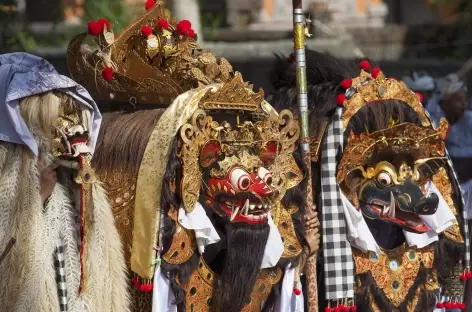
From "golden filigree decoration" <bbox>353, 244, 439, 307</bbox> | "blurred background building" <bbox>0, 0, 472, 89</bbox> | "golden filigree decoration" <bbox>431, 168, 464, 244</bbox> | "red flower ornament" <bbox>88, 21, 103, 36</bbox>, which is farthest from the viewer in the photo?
"blurred background building" <bbox>0, 0, 472, 89</bbox>

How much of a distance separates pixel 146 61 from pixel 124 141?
36 cm

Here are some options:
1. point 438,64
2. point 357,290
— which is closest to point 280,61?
point 357,290

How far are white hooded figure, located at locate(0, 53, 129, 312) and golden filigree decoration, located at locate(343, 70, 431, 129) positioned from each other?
144 cm

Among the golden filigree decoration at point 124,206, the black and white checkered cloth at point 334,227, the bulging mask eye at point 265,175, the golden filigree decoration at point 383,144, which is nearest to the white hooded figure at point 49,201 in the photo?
the golden filigree decoration at point 124,206

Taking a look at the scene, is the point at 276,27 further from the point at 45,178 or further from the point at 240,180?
the point at 45,178

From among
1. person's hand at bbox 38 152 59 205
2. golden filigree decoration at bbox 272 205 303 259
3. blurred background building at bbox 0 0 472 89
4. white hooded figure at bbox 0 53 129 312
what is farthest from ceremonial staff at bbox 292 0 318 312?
blurred background building at bbox 0 0 472 89

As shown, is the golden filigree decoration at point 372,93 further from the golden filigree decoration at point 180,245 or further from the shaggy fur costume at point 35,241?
the shaggy fur costume at point 35,241

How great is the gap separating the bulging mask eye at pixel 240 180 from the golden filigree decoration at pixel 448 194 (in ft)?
4.34

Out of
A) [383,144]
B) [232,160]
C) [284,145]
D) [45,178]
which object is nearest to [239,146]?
[232,160]

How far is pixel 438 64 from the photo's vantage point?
1076 cm

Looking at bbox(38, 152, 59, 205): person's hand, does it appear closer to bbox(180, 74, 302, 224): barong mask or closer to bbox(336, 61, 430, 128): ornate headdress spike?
bbox(180, 74, 302, 224): barong mask

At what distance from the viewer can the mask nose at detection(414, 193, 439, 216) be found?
5.30 metres

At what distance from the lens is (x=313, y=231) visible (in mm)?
5199

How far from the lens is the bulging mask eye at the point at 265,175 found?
474cm
